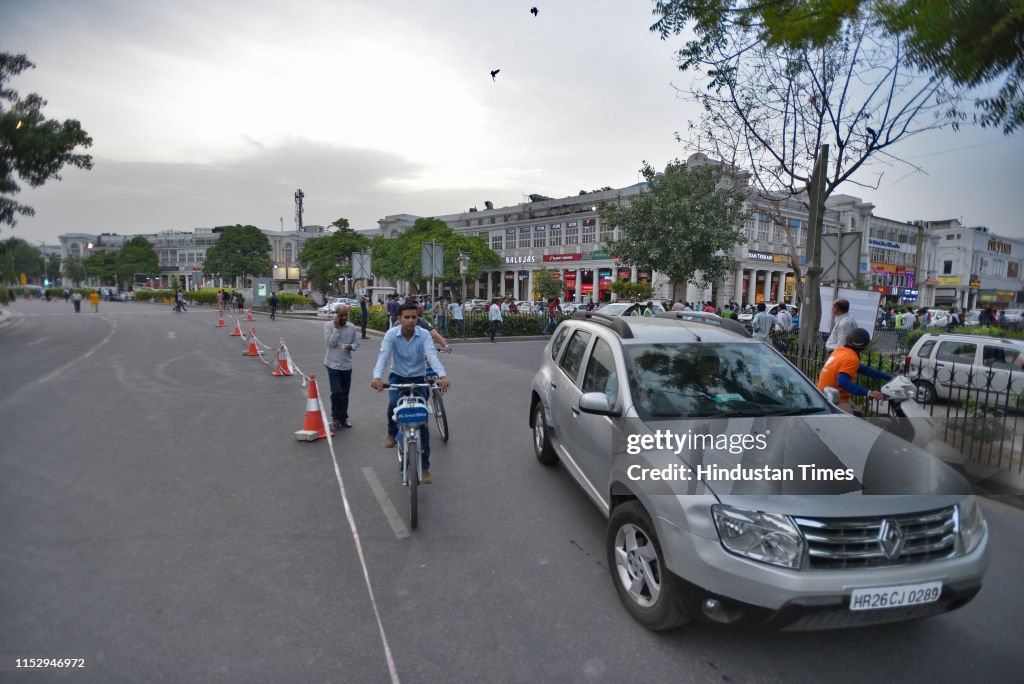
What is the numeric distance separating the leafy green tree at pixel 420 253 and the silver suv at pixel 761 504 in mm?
52682

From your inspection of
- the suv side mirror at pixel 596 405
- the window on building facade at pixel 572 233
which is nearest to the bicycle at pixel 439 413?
the suv side mirror at pixel 596 405

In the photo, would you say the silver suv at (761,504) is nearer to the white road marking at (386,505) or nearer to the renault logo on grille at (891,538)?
the renault logo on grille at (891,538)

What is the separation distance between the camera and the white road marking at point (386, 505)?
445 centimetres

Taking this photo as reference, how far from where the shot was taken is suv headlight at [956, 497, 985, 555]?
273 cm

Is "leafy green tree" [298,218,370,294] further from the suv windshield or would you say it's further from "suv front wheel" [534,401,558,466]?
the suv windshield

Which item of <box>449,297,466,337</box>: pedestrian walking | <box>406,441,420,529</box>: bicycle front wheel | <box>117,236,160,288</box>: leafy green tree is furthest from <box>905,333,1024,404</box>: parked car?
<box>117,236,160,288</box>: leafy green tree

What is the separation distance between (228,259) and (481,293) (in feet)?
114

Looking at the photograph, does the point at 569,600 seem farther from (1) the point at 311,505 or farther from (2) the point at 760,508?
(1) the point at 311,505

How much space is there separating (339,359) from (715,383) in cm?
→ 538

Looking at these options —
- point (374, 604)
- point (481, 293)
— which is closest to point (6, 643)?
point (374, 604)

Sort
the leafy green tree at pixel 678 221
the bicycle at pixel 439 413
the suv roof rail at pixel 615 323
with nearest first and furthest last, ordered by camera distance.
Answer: the suv roof rail at pixel 615 323 → the bicycle at pixel 439 413 → the leafy green tree at pixel 678 221

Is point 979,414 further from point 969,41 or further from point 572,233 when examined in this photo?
point 572,233

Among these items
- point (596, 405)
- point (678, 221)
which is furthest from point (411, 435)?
point (678, 221)

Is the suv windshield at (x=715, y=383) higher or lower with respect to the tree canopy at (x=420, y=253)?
lower
